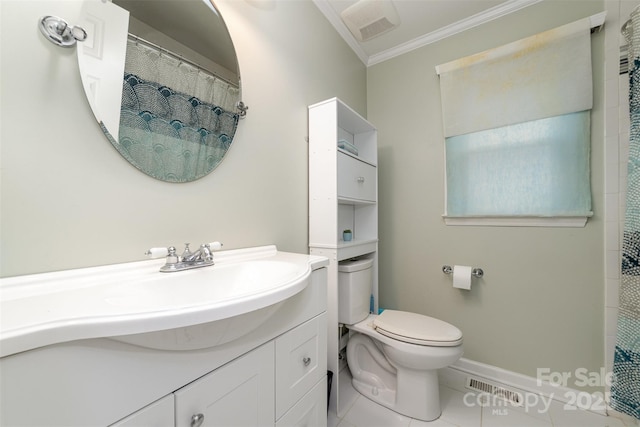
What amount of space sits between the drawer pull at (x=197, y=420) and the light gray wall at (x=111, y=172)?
472mm

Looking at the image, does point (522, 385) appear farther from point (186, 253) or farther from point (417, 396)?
point (186, 253)

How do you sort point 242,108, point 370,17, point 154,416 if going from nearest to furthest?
point 154,416
point 242,108
point 370,17

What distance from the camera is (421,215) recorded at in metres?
1.74

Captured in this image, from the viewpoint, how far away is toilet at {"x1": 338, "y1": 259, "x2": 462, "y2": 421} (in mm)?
1173

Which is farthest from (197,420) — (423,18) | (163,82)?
(423,18)

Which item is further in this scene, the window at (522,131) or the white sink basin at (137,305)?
the window at (522,131)

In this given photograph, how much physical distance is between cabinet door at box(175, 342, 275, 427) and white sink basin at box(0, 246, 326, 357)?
102 millimetres

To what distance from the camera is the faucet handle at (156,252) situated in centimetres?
70

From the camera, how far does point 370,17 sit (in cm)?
150

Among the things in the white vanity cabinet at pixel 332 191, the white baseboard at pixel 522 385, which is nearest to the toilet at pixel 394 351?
the white vanity cabinet at pixel 332 191

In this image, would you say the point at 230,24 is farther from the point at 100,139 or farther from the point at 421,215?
the point at 421,215

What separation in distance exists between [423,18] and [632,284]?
185 centimetres

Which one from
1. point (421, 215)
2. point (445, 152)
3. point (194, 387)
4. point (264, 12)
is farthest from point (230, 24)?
point (421, 215)

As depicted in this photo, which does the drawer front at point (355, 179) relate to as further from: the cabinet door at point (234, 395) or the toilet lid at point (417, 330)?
the cabinet door at point (234, 395)
